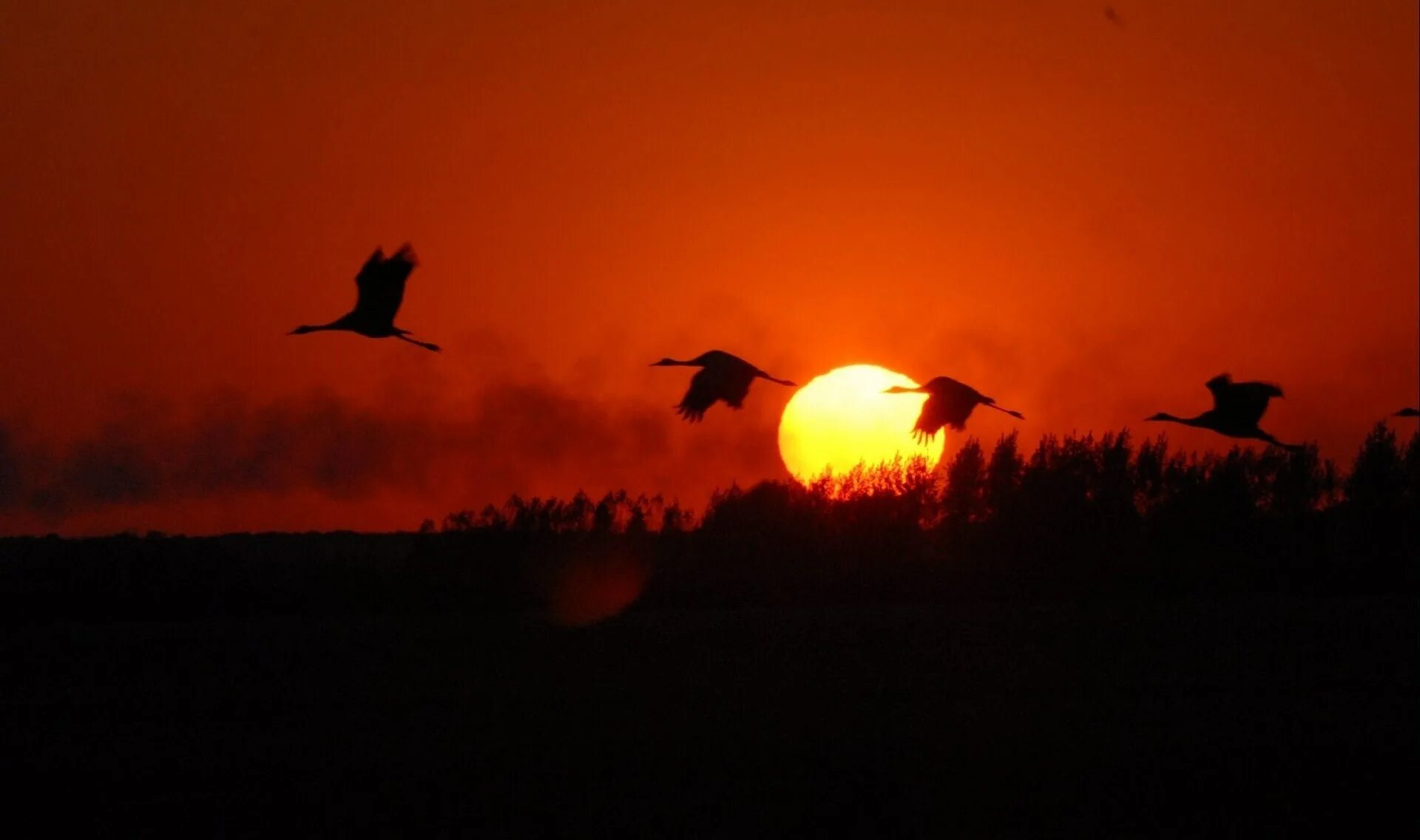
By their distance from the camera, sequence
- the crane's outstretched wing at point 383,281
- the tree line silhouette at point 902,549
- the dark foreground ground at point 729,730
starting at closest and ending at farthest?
the dark foreground ground at point 729,730
the crane's outstretched wing at point 383,281
the tree line silhouette at point 902,549

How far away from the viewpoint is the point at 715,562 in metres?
36.4

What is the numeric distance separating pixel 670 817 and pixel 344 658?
11.3 metres

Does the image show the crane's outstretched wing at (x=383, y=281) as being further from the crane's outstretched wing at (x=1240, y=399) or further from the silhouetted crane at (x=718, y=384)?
the crane's outstretched wing at (x=1240, y=399)

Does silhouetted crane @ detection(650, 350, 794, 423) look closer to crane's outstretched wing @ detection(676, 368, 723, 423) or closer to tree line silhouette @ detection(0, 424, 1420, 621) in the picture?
crane's outstretched wing @ detection(676, 368, 723, 423)

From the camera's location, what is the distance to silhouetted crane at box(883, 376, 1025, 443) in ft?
62.0

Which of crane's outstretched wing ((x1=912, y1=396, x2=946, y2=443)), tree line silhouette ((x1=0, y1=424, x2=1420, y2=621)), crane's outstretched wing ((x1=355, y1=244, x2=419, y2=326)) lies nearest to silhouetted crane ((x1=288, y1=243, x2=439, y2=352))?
crane's outstretched wing ((x1=355, y1=244, x2=419, y2=326))

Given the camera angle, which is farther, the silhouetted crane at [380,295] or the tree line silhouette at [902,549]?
the tree line silhouette at [902,549]

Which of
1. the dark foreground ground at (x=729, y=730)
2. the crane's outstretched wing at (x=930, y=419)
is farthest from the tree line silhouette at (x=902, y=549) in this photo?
the crane's outstretched wing at (x=930, y=419)

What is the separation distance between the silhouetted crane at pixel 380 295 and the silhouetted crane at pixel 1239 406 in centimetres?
806

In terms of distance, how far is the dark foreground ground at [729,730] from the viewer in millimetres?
13703

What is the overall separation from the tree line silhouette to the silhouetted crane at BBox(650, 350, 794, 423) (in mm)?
15174

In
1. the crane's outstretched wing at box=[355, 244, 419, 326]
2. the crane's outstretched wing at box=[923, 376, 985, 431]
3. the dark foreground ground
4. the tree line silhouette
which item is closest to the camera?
the dark foreground ground

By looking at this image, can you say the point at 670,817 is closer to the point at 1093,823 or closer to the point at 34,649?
the point at 1093,823

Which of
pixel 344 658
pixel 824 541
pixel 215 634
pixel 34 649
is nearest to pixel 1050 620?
pixel 824 541
